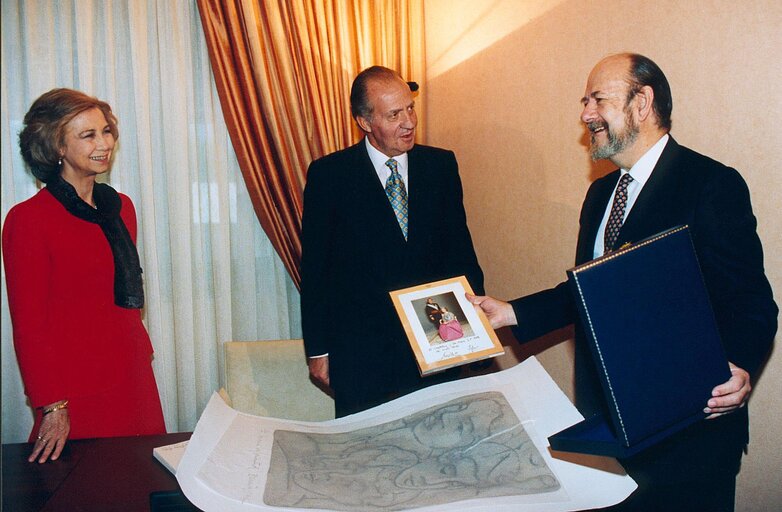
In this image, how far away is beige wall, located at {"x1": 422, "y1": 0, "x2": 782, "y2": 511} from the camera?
182cm

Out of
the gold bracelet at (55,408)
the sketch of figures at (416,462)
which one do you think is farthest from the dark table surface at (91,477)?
the sketch of figures at (416,462)

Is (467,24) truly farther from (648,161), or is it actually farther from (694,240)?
(694,240)

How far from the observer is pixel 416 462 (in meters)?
1.21

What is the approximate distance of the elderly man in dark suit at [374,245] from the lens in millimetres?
2447

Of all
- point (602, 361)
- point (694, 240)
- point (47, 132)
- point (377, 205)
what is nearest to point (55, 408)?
point (47, 132)

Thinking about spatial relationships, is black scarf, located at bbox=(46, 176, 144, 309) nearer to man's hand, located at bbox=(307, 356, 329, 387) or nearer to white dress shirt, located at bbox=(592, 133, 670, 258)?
man's hand, located at bbox=(307, 356, 329, 387)

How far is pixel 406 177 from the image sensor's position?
253 centimetres

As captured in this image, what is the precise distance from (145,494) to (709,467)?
1.24m

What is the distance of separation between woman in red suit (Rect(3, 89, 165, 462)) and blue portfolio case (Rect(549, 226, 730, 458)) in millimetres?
1454

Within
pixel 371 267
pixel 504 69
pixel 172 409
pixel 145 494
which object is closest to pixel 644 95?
pixel 371 267

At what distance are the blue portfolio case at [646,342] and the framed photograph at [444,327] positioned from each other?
47cm

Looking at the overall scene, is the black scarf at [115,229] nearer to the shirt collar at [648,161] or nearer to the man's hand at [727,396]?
the shirt collar at [648,161]

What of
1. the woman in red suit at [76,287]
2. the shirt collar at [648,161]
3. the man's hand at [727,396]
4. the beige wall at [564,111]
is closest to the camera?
the man's hand at [727,396]

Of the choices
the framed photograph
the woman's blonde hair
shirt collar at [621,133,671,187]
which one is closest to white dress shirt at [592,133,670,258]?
shirt collar at [621,133,671,187]
